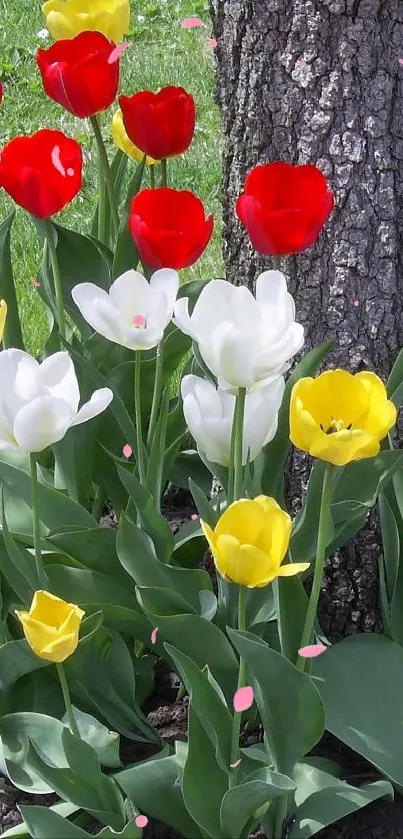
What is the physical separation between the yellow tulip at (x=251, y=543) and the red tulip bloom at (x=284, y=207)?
1.17ft

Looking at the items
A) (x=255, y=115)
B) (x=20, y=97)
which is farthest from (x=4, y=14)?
(x=255, y=115)

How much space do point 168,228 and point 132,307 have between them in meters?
0.13

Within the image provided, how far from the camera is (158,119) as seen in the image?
148 cm

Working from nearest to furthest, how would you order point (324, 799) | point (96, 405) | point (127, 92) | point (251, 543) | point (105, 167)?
point (251, 543) < point (96, 405) < point (324, 799) < point (105, 167) < point (127, 92)

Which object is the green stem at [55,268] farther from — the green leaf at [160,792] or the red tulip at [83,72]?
the green leaf at [160,792]

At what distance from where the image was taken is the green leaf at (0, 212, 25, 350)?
1.69 m

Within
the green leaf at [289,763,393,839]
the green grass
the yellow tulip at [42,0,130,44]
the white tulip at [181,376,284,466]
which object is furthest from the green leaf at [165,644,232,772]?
the green grass

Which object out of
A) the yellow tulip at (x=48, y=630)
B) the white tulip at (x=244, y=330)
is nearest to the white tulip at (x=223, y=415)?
the white tulip at (x=244, y=330)

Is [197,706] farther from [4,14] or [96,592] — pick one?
[4,14]

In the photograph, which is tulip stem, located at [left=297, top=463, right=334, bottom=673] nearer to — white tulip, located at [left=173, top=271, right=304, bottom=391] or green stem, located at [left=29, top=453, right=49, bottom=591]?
white tulip, located at [left=173, top=271, right=304, bottom=391]

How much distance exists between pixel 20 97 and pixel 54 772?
3372 millimetres

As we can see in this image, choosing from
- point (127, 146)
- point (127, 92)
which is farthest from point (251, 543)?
point (127, 92)

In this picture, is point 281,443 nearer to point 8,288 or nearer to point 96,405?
point 96,405

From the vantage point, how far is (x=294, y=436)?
3.41 ft
